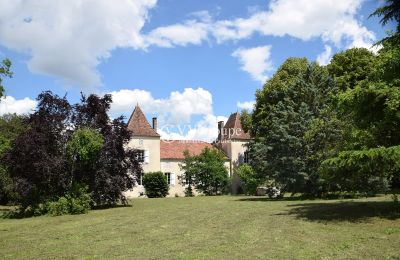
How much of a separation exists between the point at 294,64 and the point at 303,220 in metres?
24.4

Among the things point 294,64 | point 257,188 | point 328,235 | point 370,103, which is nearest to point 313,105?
point 294,64

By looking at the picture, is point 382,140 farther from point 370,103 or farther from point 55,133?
point 55,133

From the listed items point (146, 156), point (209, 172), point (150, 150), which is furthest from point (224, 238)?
point (150, 150)

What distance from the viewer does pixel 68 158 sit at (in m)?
22.7

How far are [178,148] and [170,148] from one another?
938mm

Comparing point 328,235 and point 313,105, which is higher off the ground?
point 313,105

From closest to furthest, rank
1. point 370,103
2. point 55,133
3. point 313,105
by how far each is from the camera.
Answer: point 370,103
point 55,133
point 313,105

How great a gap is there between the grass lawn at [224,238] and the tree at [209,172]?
24.5 meters

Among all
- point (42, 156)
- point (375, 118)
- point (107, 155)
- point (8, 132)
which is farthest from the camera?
point (8, 132)

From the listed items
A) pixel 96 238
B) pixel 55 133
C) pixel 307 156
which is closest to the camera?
pixel 96 238

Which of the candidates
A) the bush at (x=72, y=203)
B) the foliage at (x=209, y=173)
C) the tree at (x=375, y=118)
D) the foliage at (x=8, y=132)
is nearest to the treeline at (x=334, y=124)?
the tree at (x=375, y=118)

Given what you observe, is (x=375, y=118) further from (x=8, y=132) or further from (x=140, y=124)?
(x=140, y=124)

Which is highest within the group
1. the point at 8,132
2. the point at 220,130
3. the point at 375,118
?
the point at 220,130

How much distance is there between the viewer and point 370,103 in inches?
546
